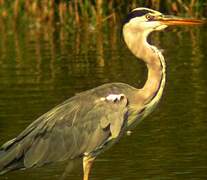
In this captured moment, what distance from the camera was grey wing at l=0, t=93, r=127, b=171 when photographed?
8.36 m

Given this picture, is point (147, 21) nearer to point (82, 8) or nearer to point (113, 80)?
point (113, 80)

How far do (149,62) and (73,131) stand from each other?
3.06ft

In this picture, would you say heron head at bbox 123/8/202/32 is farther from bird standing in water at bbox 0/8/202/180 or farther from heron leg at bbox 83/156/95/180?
heron leg at bbox 83/156/95/180

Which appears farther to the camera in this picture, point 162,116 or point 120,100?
point 162,116

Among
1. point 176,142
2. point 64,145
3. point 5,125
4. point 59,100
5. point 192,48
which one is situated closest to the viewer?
point 64,145

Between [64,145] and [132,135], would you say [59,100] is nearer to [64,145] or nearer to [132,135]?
[132,135]

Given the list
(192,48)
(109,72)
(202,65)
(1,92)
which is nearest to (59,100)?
(1,92)

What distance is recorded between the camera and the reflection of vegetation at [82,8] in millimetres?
19484

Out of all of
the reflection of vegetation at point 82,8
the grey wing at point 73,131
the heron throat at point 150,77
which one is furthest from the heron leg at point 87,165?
the reflection of vegetation at point 82,8

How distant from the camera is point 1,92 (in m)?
13.0

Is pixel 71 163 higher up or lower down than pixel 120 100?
lower down

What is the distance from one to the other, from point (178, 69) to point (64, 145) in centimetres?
593

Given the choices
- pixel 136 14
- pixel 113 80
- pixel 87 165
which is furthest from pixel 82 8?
pixel 87 165

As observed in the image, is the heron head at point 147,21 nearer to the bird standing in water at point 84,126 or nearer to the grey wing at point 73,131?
the bird standing in water at point 84,126
